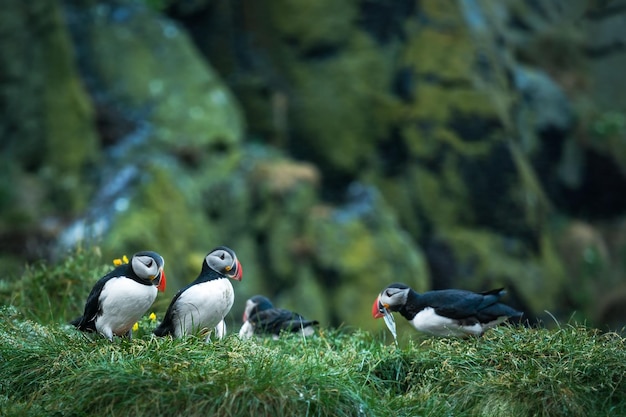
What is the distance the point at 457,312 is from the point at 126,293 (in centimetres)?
200

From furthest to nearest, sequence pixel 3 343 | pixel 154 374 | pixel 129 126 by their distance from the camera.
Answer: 1. pixel 129 126
2. pixel 3 343
3. pixel 154 374

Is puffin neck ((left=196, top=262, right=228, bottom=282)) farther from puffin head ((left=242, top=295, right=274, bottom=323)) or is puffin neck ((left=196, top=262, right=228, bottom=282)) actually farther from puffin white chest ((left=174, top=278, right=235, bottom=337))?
puffin head ((left=242, top=295, right=274, bottom=323))

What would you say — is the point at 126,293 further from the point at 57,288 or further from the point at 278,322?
the point at 57,288

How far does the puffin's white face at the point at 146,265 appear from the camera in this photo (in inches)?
207

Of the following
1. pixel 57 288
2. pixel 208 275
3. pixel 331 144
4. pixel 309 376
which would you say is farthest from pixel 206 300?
pixel 331 144

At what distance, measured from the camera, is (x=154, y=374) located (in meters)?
4.89

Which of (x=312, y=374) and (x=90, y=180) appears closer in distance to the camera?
(x=312, y=374)

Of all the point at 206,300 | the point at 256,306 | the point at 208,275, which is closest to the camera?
the point at 206,300

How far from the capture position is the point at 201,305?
5.47 meters

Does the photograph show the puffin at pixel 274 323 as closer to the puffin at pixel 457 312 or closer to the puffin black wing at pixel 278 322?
the puffin black wing at pixel 278 322

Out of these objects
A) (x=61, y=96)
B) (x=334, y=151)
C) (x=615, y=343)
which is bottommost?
(x=334, y=151)

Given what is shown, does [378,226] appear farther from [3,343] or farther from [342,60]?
[3,343]

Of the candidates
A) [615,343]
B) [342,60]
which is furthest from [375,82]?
[615,343]

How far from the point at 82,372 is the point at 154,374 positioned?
0.39 m
